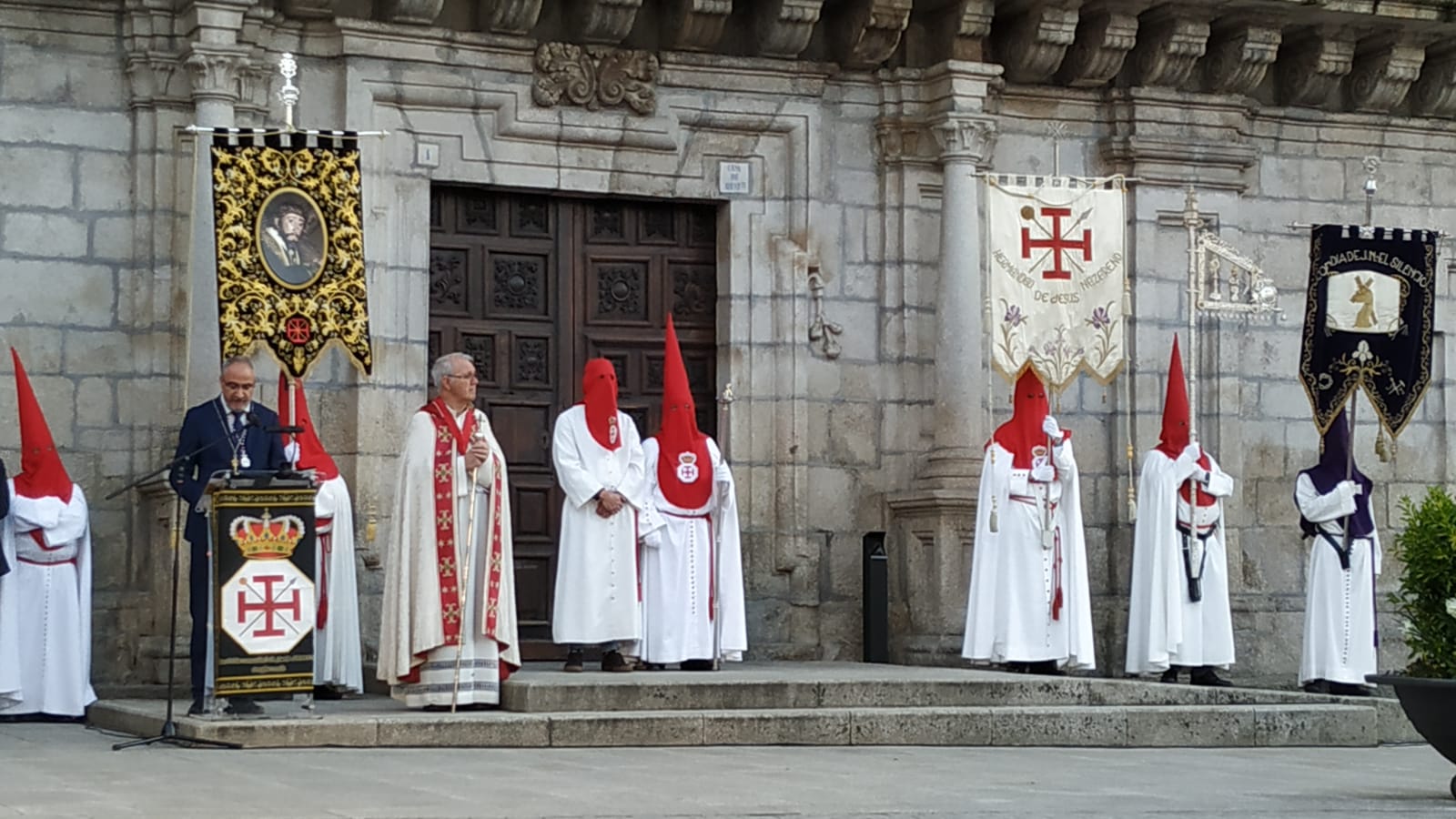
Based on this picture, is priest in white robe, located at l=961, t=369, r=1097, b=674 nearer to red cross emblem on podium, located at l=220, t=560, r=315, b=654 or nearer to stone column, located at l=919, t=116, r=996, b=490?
stone column, located at l=919, t=116, r=996, b=490

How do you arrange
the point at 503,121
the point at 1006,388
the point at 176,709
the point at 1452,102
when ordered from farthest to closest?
the point at 1452,102, the point at 1006,388, the point at 503,121, the point at 176,709

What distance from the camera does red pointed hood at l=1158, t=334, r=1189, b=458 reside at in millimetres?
15211

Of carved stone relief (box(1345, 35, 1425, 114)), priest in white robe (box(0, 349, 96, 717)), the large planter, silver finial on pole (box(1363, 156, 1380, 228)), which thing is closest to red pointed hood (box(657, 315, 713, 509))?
priest in white robe (box(0, 349, 96, 717))

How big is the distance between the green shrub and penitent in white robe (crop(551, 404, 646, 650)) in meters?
→ 5.07

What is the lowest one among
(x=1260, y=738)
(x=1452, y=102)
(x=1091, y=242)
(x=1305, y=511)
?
(x=1260, y=738)

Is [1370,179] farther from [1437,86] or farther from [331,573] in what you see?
[331,573]

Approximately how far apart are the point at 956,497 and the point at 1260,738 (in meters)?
3.35

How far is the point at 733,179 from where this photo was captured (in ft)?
50.8

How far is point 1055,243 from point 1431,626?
5618 mm

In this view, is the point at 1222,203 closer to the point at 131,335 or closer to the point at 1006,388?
the point at 1006,388

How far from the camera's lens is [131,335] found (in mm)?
13859

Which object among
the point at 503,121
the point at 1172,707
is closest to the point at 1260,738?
the point at 1172,707

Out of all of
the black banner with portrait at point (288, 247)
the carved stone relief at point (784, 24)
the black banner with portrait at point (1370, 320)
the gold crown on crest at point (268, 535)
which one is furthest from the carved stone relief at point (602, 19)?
the gold crown on crest at point (268, 535)

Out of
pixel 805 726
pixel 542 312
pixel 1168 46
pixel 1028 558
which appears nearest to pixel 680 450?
pixel 542 312
